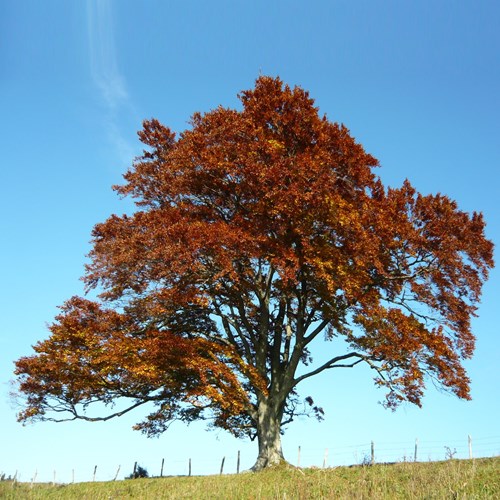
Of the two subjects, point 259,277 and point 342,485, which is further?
point 259,277

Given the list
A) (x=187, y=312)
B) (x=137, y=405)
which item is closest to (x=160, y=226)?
(x=187, y=312)

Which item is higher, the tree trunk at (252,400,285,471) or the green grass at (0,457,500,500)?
the tree trunk at (252,400,285,471)

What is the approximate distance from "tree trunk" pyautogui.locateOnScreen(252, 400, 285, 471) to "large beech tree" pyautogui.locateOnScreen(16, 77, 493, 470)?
54 millimetres

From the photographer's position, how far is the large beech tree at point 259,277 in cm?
2088

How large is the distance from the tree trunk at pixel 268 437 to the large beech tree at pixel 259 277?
0.18 feet

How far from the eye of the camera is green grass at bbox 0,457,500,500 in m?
12.1

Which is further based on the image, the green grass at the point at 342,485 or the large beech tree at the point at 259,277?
the large beech tree at the point at 259,277

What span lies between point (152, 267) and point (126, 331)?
337 centimetres

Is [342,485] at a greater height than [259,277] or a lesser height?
lesser

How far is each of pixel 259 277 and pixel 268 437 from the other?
6.55 metres

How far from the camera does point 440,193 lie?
22500 millimetres

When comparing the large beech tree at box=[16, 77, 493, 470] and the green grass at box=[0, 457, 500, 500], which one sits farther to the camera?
the large beech tree at box=[16, 77, 493, 470]

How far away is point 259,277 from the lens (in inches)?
944

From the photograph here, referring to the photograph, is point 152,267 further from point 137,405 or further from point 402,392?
point 402,392
